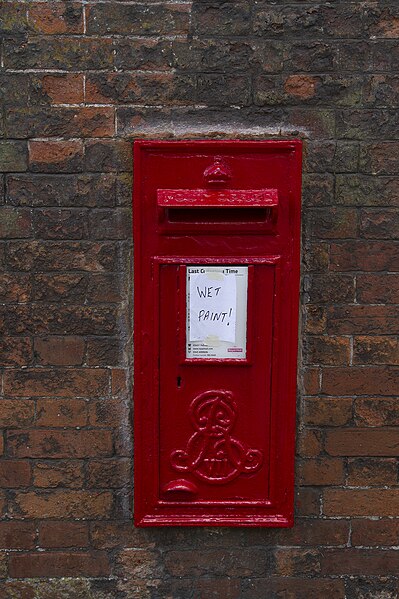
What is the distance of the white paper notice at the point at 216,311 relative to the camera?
1926 millimetres

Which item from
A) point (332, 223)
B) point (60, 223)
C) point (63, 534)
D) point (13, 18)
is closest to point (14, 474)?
point (63, 534)

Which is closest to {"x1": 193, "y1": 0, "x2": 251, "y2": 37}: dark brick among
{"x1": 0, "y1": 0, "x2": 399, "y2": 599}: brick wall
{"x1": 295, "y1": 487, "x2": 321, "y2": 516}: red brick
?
{"x1": 0, "y1": 0, "x2": 399, "y2": 599}: brick wall

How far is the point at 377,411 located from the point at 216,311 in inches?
25.7

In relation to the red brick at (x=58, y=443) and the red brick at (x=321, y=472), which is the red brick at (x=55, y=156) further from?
the red brick at (x=321, y=472)

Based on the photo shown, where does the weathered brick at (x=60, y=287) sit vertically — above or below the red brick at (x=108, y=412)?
above

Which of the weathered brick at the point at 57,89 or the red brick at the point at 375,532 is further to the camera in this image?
the red brick at the point at 375,532

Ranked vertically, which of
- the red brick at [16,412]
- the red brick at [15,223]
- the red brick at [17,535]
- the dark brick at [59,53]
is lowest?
the red brick at [17,535]

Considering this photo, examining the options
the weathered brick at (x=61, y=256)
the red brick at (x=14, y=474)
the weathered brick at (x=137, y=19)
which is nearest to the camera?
the weathered brick at (x=137, y=19)

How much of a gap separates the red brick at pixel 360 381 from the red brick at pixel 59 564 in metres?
0.99

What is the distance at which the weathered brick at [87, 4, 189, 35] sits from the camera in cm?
188

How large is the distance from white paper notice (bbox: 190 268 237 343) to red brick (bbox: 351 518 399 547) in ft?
2.66

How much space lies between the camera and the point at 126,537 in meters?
2.13

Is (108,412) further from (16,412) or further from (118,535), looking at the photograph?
(118,535)

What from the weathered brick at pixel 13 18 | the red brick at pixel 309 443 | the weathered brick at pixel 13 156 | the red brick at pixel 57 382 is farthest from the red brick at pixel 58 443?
the weathered brick at pixel 13 18
